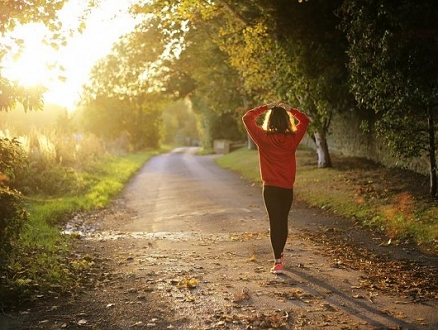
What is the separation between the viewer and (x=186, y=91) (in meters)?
40.2

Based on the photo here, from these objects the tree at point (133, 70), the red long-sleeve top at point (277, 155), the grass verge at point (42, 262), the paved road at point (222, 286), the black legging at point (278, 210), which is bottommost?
the paved road at point (222, 286)

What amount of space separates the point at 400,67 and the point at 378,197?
10.8 ft

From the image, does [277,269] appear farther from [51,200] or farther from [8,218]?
[51,200]

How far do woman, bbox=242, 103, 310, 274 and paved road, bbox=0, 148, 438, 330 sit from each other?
61 centimetres

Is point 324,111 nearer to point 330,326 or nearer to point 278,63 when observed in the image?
point 278,63

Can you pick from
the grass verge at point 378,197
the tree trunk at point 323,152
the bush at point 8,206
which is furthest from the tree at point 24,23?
the tree trunk at point 323,152

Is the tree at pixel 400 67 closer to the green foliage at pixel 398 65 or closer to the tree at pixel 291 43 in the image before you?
the green foliage at pixel 398 65

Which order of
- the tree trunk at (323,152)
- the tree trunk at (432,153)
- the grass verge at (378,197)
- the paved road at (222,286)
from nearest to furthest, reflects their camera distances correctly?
the paved road at (222,286)
the grass verge at (378,197)
the tree trunk at (432,153)
the tree trunk at (323,152)

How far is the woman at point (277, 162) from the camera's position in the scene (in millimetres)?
7148

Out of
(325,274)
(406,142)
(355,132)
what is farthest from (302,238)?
(355,132)

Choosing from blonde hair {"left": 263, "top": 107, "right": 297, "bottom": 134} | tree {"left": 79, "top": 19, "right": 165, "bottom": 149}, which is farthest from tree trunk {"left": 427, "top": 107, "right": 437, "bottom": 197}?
tree {"left": 79, "top": 19, "right": 165, "bottom": 149}

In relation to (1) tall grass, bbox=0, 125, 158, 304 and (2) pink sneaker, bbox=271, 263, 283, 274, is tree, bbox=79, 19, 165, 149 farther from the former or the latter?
(2) pink sneaker, bbox=271, 263, 283, 274

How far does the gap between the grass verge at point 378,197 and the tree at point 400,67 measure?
44.8 inches

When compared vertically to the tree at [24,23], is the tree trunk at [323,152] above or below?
below
